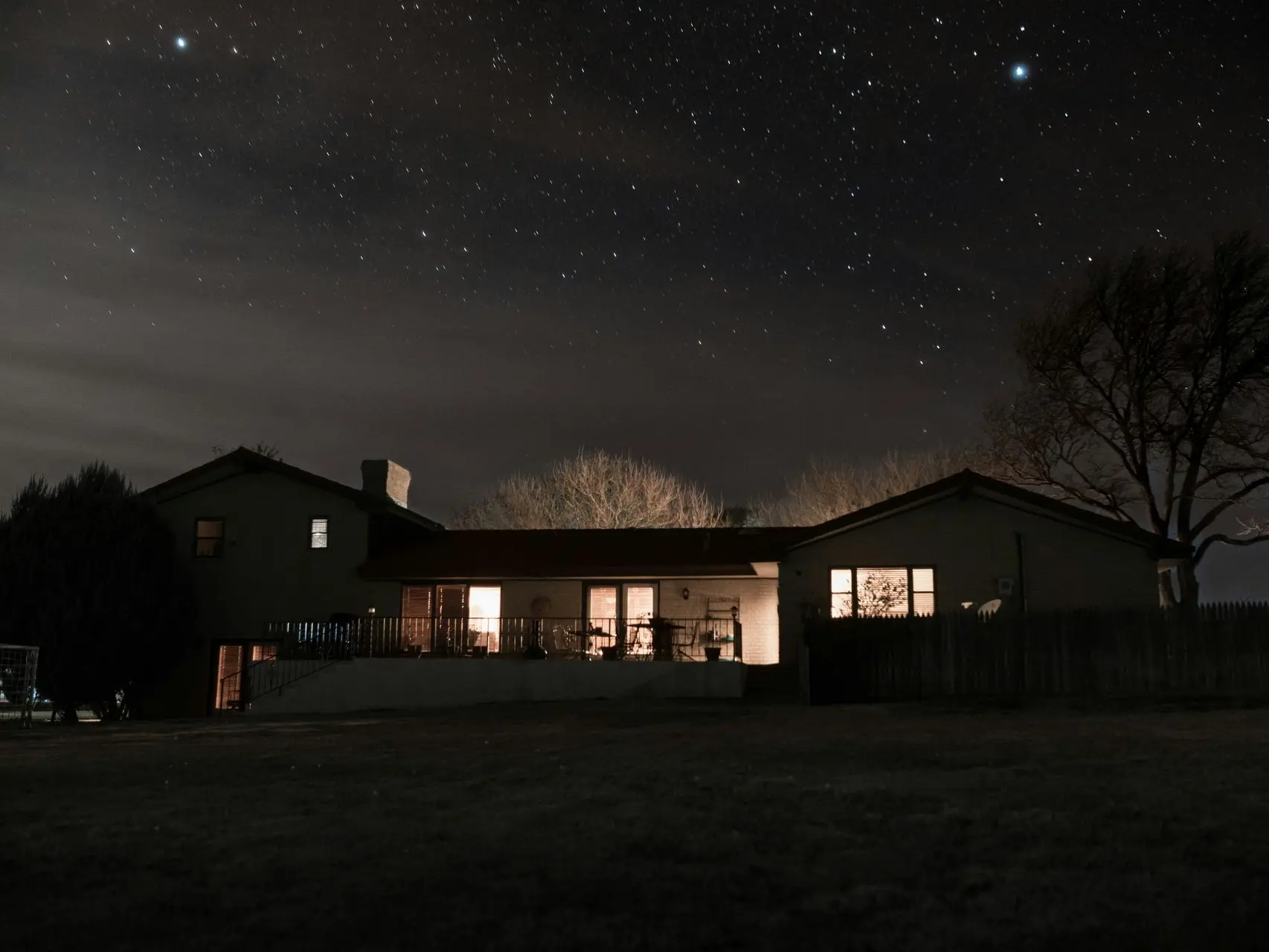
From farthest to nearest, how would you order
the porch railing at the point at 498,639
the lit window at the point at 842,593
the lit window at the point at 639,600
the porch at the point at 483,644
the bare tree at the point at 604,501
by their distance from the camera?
the bare tree at the point at 604,501 < the lit window at the point at 639,600 < the porch railing at the point at 498,639 < the lit window at the point at 842,593 < the porch at the point at 483,644

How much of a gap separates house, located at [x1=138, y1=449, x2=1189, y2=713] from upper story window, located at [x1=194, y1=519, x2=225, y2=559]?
5 cm

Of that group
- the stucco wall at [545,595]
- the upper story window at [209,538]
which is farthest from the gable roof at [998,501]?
the upper story window at [209,538]

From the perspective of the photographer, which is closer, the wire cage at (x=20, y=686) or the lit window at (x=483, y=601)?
the wire cage at (x=20, y=686)

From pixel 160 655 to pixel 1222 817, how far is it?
29.0 m

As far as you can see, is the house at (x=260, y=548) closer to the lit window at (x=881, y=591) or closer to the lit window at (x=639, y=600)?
the lit window at (x=639, y=600)

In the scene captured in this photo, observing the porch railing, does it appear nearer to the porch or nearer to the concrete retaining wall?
the porch

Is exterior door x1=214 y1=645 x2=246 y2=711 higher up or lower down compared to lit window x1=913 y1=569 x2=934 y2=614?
lower down

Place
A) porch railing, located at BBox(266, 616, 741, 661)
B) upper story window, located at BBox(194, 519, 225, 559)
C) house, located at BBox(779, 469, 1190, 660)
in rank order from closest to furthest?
house, located at BBox(779, 469, 1190, 660) → porch railing, located at BBox(266, 616, 741, 661) → upper story window, located at BBox(194, 519, 225, 559)

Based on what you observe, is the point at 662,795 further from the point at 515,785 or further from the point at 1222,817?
the point at 1222,817

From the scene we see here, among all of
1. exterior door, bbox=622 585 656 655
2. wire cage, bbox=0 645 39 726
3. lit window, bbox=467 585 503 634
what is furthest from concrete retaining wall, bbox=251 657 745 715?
wire cage, bbox=0 645 39 726

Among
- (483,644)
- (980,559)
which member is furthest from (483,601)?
(980,559)

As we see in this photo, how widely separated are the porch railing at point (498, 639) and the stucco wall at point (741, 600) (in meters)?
1.42

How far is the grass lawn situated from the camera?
5.21 m

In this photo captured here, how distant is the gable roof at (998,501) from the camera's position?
88.2 feet
